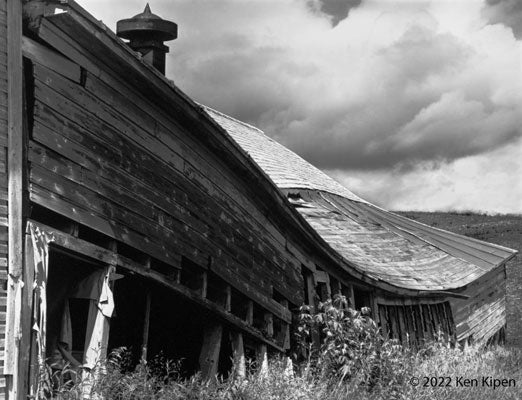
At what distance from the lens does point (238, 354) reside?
30.9 ft

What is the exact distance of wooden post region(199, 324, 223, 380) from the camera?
919cm

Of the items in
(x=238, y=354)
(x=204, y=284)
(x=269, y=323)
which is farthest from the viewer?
(x=269, y=323)

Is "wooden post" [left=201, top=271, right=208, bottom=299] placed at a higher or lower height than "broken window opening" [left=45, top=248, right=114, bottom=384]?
higher

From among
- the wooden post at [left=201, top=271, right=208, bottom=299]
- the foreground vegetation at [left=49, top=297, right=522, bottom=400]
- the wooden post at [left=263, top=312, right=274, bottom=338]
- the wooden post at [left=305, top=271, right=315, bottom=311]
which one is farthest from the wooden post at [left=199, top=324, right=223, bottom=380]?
the wooden post at [left=305, top=271, right=315, bottom=311]

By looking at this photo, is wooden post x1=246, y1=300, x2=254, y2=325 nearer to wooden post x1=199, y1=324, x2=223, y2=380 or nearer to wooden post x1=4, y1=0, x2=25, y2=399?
wooden post x1=199, y1=324, x2=223, y2=380

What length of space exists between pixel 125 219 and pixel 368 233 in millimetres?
12308

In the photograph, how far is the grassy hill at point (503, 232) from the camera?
29062 mm

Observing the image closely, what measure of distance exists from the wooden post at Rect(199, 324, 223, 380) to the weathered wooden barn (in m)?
0.01

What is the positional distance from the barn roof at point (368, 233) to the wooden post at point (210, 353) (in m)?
5.96

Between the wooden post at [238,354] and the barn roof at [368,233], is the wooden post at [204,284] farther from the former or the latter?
→ the barn roof at [368,233]

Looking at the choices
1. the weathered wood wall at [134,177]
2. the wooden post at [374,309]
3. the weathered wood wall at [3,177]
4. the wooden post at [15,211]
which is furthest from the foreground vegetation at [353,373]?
the weathered wood wall at [3,177]

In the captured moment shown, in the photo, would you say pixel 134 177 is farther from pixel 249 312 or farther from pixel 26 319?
pixel 249 312

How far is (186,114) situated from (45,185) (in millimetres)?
2189

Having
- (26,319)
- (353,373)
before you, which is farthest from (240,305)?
(26,319)
